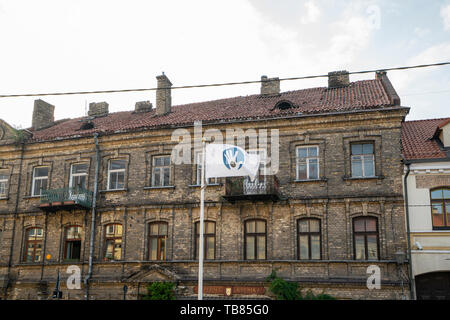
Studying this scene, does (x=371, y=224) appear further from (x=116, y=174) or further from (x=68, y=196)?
(x=68, y=196)

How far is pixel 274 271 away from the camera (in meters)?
20.8

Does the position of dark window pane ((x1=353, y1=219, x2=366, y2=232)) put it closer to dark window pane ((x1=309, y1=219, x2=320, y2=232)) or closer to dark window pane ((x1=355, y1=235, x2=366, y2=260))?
dark window pane ((x1=355, y1=235, x2=366, y2=260))

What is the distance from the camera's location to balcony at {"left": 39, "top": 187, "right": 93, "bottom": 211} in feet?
78.6

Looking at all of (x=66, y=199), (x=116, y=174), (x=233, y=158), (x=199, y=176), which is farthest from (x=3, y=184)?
(x=233, y=158)

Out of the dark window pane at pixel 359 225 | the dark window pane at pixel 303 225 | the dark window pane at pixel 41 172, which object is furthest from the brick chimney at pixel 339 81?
the dark window pane at pixel 41 172

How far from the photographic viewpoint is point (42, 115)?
3027 cm

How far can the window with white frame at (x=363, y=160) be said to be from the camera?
69.2ft

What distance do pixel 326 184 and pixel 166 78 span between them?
1180 cm

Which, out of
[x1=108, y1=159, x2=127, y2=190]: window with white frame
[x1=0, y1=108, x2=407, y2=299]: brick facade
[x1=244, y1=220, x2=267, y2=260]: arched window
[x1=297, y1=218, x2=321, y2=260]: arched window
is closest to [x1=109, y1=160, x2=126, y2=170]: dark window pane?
[x1=108, y1=159, x2=127, y2=190]: window with white frame

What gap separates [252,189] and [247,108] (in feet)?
18.0

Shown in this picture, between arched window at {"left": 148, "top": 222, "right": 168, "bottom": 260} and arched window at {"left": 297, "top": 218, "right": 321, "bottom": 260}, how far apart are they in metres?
6.62

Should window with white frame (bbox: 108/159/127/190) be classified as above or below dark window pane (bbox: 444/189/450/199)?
above
